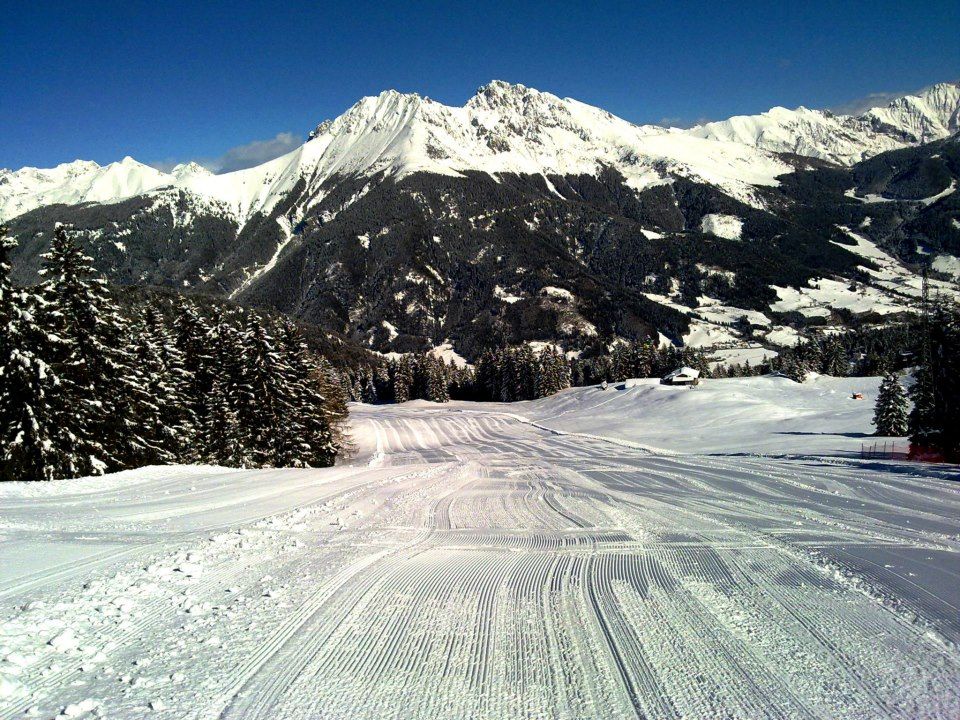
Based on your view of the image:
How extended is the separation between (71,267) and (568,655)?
2355 centimetres

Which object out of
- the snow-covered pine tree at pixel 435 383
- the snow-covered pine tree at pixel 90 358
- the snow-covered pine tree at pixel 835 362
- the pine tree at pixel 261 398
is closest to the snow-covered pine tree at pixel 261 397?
the pine tree at pixel 261 398

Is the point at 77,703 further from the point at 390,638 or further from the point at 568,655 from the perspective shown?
the point at 568,655

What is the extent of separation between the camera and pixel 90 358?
66.2 ft

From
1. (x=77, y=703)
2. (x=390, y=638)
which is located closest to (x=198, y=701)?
(x=77, y=703)

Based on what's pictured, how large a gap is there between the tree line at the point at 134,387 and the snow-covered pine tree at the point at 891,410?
1413 inches

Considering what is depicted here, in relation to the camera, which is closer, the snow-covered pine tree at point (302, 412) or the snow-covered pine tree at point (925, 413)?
the snow-covered pine tree at point (925, 413)

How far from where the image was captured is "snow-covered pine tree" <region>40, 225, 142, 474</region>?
18609mm

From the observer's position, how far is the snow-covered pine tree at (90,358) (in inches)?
733

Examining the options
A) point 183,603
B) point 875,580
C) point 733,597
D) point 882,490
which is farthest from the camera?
point 882,490

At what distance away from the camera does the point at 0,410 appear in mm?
16984

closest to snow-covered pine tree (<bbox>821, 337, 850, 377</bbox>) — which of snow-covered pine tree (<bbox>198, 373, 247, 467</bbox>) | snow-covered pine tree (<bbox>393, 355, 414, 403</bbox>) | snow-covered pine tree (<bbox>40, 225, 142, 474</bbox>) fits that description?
snow-covered pine tree (<bbox>393, 355, 414, 403</bbox>)

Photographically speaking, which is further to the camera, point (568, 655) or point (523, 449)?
point (523, 449)

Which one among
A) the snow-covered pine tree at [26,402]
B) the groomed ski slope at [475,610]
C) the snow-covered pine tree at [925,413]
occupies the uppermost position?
the snow-covered pine tree at [26,402]

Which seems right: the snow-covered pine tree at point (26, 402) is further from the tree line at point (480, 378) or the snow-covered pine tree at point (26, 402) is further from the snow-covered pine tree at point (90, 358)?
the tree line at point (480, 378)
